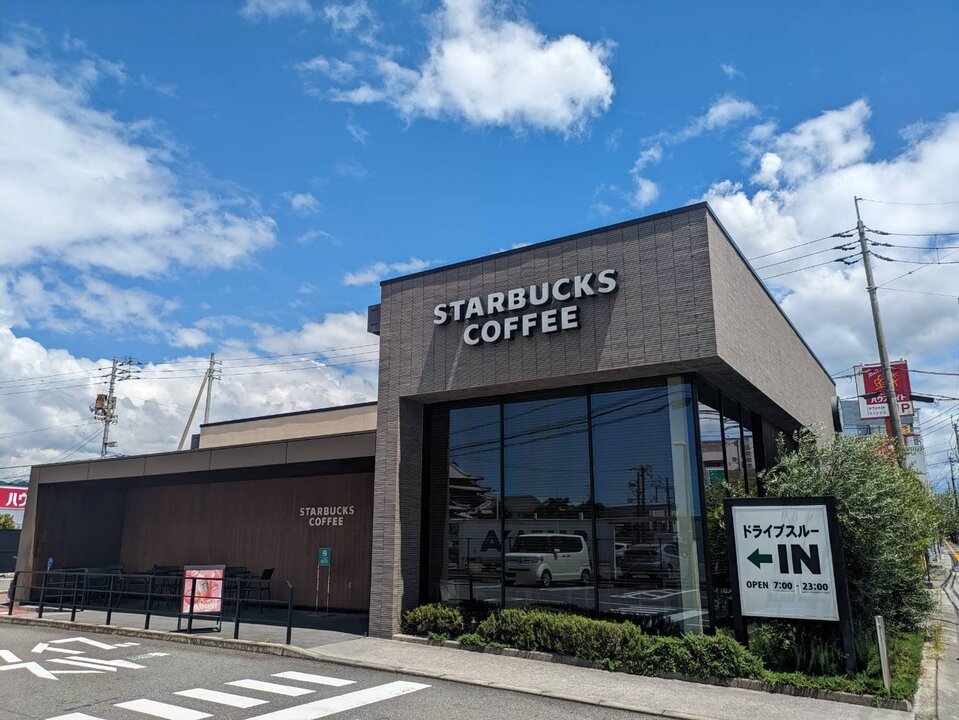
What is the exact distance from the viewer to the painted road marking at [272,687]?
9230 mm

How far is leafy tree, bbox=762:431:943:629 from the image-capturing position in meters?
10.6

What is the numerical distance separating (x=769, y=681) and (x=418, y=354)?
8.21 meters

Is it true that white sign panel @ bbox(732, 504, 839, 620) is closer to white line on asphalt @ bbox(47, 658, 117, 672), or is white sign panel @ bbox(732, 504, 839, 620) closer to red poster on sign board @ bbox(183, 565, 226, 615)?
white line on asphalt @ bbox(47, 658, 117, 672)

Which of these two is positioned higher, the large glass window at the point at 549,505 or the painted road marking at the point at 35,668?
the large glass window at the point at 549,505

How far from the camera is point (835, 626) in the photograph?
9.92 m

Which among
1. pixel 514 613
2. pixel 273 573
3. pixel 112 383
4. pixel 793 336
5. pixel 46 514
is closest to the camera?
pixel 514 613

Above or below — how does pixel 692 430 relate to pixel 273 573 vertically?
above

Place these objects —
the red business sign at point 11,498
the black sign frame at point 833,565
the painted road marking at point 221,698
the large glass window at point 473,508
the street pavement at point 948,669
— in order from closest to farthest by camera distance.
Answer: the painted road marking at point 221,698, the street pavement at point 948,669, the black sign frame at point 833,565, the large glass window at point 473,508, the red business sign at point 11,498

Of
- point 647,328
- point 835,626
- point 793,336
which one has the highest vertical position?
point 793,336

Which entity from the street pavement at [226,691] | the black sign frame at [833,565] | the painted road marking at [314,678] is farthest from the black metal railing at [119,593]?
the black sign frame at [833,565]

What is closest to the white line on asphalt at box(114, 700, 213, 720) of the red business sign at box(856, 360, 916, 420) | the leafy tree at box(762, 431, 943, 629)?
the leafy tree at box(762, 431, 943, 629)

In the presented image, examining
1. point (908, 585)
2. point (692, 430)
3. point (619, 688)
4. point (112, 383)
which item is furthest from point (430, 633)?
point (112, 383)

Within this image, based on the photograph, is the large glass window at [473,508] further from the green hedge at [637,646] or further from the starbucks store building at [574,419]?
the green hedge at [637,646]

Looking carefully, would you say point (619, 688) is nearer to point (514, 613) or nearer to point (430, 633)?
point (514, 613)
